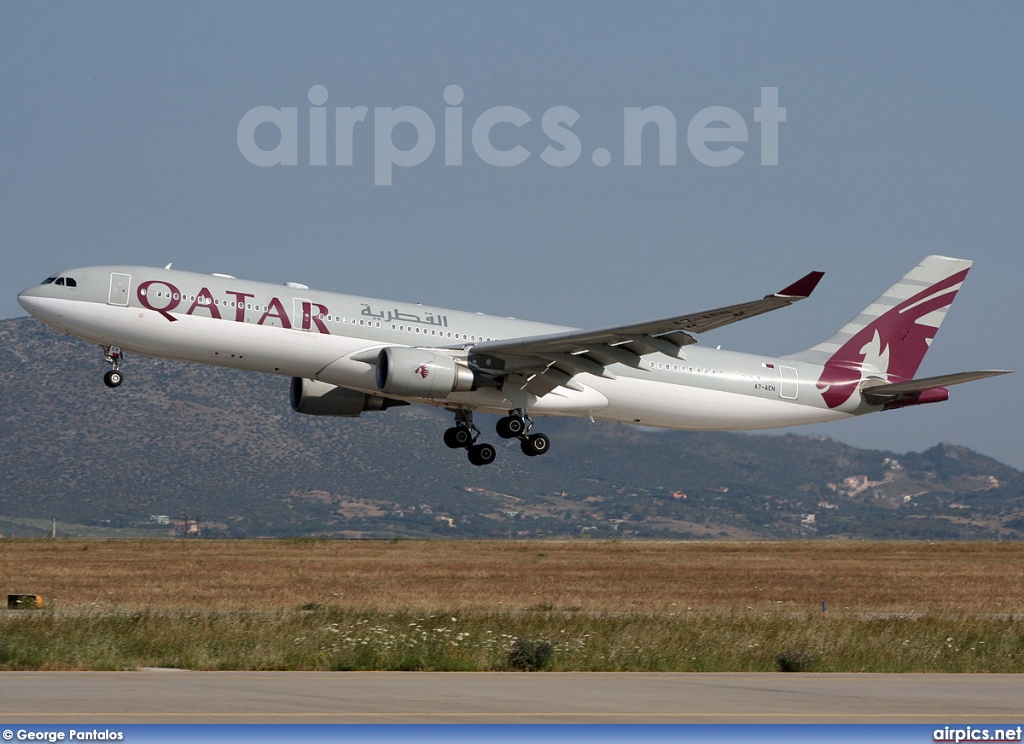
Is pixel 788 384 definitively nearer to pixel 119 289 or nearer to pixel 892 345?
pixel 892 345

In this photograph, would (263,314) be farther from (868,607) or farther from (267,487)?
(267,487)

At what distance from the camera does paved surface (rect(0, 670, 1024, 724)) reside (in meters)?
14.0

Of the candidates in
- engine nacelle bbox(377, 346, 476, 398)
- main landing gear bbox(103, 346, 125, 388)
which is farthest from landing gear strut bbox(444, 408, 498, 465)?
main landing gear bbox(103, 346, 125, 388)

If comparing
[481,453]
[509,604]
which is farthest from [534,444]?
[509,604]

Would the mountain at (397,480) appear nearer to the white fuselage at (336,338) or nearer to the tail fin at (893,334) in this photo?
the tail fin at (893,334)

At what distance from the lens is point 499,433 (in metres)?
41.1

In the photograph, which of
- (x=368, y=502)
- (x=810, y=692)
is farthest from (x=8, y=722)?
(x=368, y=502)

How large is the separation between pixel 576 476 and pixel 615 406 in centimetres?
12453

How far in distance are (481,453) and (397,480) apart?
126554 millimetres

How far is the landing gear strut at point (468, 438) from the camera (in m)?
42.2

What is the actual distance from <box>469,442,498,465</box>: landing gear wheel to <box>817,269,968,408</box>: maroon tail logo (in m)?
10.6

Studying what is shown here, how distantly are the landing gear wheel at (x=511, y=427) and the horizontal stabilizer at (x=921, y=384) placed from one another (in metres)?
11.6

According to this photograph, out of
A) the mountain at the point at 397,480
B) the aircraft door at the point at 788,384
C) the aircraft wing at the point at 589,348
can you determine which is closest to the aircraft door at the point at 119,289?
the aircraft wing at the point at 589,348

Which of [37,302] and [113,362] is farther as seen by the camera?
[113,362]
